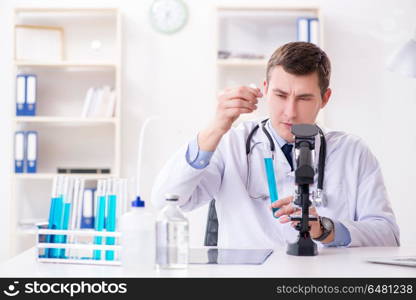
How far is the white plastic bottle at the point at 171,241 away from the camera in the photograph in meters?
1.36

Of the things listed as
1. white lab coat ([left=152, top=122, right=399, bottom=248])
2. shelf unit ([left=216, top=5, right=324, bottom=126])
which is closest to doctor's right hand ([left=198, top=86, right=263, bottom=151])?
white lab coat ([left=152, top=122, right=399, bottom=248])

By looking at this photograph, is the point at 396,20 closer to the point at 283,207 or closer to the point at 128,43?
the point at 128,43

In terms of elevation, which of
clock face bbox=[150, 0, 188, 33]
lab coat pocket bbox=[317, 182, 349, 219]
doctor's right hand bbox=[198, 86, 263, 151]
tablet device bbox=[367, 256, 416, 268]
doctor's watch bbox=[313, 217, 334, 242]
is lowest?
tablet device bbox=[367, 256, 416, 268]

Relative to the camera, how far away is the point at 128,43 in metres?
4.30

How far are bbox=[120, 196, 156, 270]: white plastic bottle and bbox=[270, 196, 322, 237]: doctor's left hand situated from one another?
1.32ft

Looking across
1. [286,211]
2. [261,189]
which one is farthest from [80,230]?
[261,189]

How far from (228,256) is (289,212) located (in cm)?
20

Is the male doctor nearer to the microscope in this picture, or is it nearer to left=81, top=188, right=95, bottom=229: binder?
the microscope

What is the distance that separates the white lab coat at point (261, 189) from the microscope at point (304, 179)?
14.7 inches

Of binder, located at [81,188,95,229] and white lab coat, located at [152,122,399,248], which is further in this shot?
binder, located at [81,188,95,229]

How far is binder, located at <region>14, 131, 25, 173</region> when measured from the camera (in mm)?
4086

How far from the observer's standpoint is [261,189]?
6.79 feet

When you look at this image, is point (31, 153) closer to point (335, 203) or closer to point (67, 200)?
point (335, 203)

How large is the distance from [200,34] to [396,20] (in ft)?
4.22
